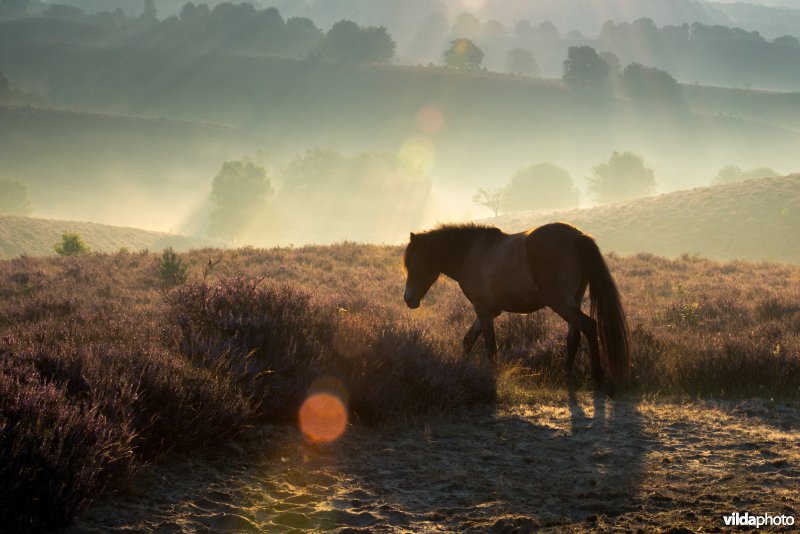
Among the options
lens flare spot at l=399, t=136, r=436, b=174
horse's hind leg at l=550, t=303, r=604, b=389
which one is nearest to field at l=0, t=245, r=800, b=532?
horse's hind leg at l=550, t=303, r=604, b=389

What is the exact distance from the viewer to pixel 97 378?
4383 millimetres

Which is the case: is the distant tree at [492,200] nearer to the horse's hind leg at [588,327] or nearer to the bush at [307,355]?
the horse's hind leg at [588,327]

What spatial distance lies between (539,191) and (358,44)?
103 meters

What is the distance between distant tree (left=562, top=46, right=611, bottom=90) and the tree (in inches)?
3269

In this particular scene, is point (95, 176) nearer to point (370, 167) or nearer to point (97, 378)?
point (370, 167)

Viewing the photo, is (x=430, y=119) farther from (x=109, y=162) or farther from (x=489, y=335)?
(x=489, y=335)

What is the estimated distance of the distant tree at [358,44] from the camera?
18512 centimetres

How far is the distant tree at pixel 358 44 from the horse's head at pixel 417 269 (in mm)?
187282

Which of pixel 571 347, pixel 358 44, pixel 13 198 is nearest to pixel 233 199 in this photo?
pixel 13 198

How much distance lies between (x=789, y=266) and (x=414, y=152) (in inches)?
6080

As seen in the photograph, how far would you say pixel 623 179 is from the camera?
327 feet

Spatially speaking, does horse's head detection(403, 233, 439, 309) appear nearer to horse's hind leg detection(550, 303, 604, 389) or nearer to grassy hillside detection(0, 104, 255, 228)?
horse's hind leg detection(550, 303, 604, 389)

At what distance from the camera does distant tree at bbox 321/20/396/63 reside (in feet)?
607

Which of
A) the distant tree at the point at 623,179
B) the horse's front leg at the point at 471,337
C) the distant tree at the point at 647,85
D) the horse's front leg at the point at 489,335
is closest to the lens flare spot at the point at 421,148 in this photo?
the distant tree at the point at 647,85
